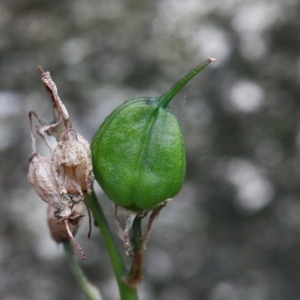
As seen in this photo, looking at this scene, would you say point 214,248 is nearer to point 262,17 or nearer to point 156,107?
point 262,17

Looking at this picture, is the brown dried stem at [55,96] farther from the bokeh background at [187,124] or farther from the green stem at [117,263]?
the bokeh background at [187,124]

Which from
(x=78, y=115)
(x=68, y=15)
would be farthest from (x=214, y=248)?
(x=68, y=15)

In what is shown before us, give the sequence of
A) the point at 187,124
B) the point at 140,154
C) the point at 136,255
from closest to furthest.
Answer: the point at 140,154 < the point at 136,255 < the point at 187,124

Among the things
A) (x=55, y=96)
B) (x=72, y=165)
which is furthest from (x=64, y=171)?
(x=55, y=96)

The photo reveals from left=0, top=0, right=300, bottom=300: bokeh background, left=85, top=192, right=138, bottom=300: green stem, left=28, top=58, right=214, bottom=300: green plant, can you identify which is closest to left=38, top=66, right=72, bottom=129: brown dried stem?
left=28, top=58, right=214, bottom=300: green plant

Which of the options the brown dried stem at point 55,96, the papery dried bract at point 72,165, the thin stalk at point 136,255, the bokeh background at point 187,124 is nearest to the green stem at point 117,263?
the thin stalk at point 136,255

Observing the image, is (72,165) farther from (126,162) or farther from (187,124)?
(187,124)
